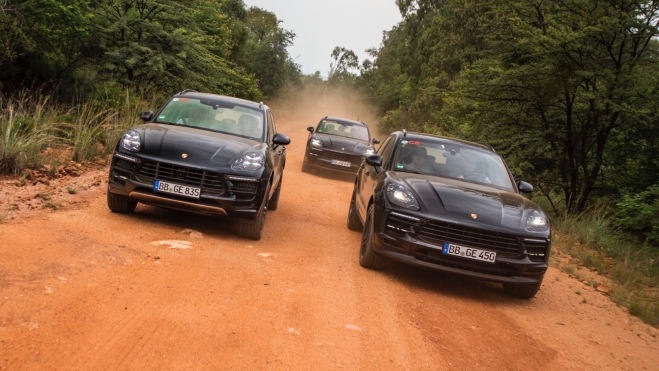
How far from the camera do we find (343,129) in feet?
58.5

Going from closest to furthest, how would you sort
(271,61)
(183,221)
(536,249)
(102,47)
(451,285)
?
(536,249), (451,285), (183,221), (102,47), (271,61)

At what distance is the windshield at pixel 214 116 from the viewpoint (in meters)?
8.34

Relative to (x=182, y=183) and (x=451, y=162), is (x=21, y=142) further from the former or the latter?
(x=451, y=162)

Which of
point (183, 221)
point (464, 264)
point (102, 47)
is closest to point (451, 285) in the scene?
point (464, 264)

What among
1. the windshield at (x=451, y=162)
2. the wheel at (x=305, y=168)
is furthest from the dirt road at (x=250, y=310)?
the wheel at (x=305, y=168)

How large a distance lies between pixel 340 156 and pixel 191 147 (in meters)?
9.52

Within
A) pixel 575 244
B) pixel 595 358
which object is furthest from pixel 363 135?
pixel 595 358

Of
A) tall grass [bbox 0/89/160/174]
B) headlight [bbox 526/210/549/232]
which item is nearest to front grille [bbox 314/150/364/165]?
tall grass [bbox 0/89/160/174]

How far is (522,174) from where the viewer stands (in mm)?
14477

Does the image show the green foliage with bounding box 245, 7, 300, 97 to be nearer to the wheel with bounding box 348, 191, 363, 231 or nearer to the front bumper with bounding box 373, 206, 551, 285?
the wheel with bounding box 348, 191, 363, 231

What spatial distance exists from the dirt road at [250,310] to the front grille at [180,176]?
0.58m

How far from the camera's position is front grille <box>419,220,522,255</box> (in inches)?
240

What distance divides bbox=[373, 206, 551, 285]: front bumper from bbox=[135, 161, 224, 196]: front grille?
2099 millimetres

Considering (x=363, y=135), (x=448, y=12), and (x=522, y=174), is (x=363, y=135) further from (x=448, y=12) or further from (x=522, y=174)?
(x=448, y=12)
